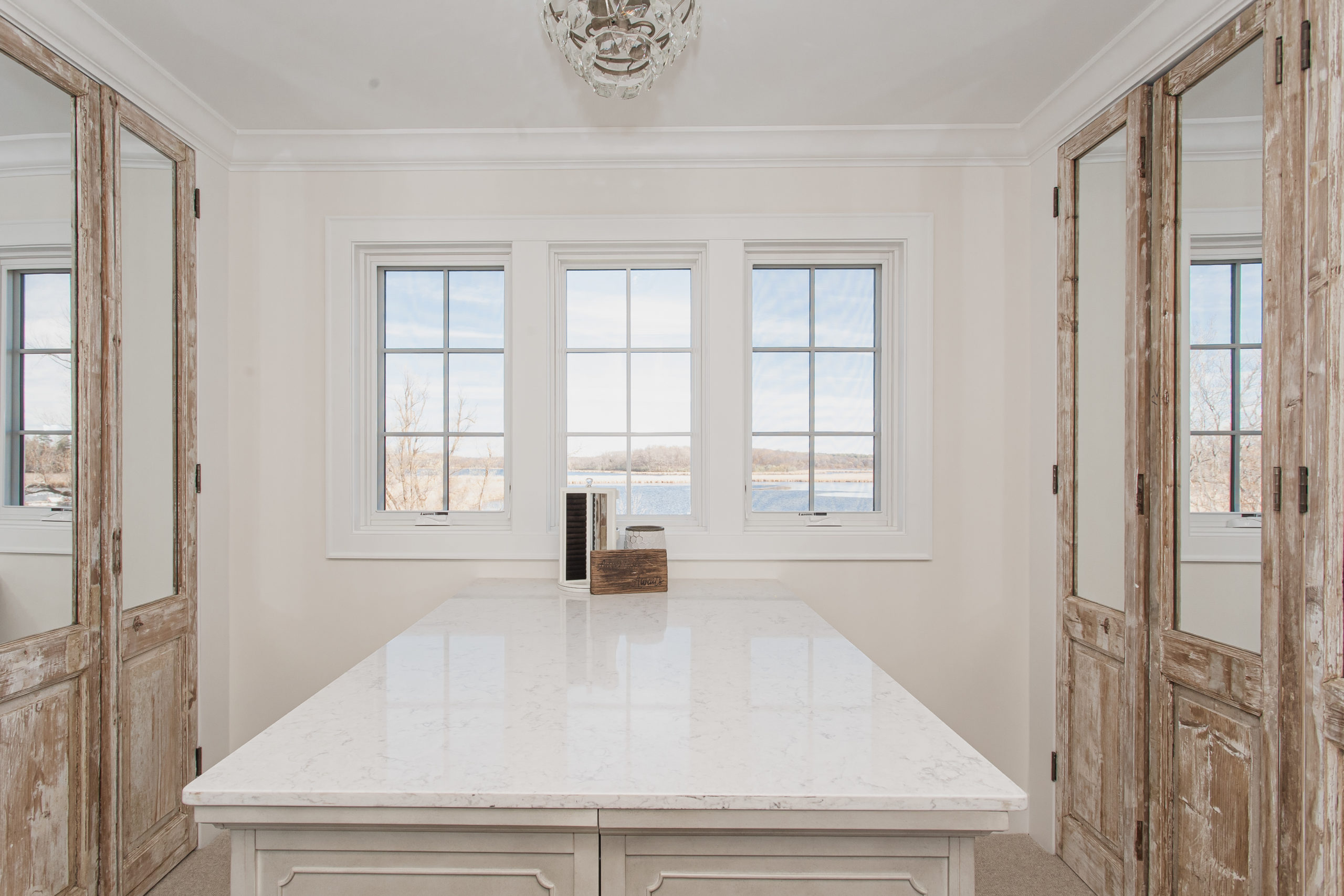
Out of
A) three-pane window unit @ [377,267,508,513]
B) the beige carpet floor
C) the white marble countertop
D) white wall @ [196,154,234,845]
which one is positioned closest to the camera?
the white marble countertop

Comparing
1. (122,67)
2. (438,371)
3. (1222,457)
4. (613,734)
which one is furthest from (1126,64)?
(122,67)

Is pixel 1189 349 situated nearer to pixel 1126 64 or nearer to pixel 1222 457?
pixel 1222 457

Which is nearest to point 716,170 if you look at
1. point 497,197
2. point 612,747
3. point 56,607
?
point 497,197

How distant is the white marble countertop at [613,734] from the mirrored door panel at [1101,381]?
99cm

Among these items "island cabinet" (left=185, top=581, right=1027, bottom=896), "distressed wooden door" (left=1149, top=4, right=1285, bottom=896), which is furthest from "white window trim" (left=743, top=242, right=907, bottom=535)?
"island cabinet" (left=185, top=581, right=1027, bottom=896)

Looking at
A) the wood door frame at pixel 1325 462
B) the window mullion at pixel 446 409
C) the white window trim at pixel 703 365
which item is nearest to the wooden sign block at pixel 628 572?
the white window trim at pixel 703 365

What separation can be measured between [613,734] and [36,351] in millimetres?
1805

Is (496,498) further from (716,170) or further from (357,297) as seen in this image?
(716,170)

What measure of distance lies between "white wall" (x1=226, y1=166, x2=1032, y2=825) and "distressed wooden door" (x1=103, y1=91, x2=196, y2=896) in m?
0.24

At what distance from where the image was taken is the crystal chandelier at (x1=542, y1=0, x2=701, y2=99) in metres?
1.36

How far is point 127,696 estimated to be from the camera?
6.66ft

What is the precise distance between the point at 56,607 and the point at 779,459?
2.30 metres

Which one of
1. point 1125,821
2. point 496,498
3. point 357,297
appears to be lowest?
point 1125,821

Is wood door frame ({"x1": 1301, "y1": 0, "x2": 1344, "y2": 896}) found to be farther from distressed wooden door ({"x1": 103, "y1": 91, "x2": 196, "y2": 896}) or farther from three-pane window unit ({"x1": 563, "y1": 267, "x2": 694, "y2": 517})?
distressed wooden door ({"x1": 103, "y1": 91, "x2": 196, "y2": 896})
